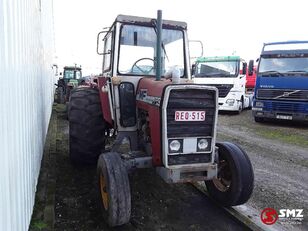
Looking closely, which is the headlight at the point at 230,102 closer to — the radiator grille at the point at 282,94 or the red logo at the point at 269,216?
the radiator grille at the point at 282,94

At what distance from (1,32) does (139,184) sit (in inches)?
130

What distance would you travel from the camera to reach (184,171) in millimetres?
3633

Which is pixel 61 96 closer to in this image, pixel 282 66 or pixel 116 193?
pixel 282 66

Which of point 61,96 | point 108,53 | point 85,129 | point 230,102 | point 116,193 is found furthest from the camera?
point 61,96

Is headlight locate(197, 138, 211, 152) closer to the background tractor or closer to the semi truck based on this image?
the semi truck

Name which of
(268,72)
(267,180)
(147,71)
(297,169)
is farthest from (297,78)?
(147,71)

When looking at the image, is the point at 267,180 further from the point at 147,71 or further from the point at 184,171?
the point at 147,71

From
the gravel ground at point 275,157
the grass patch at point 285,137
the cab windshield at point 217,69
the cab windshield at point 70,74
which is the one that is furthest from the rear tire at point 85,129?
the cab windshield at point 70,74

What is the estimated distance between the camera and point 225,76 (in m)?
13.1

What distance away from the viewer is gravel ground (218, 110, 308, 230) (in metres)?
4.59

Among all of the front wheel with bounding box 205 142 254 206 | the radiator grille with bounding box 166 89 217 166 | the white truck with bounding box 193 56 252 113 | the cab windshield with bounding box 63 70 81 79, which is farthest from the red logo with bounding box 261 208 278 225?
the cab windshield with bounding box 63 70 81 79

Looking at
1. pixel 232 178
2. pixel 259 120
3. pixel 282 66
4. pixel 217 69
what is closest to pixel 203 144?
pixel 232 178

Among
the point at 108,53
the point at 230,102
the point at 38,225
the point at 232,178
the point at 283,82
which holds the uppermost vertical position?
the point at 108,53

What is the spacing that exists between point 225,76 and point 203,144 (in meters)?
9.76
